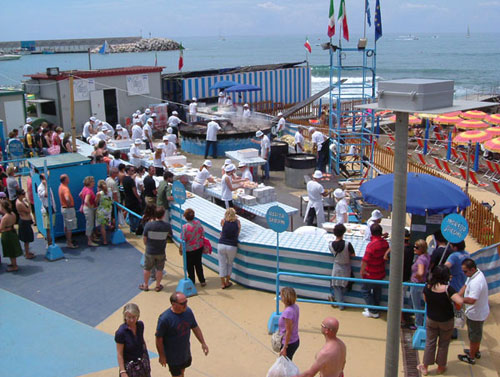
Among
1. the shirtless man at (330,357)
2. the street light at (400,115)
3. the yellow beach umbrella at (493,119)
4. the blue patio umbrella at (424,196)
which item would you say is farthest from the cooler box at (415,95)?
the yellow beach umbrella at (493,119)

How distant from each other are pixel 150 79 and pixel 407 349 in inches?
818

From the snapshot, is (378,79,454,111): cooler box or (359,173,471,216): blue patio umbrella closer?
(378,79,454,111): cooler box

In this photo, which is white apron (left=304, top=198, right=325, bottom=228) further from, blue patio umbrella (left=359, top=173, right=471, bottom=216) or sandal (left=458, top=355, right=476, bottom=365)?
sandal (left=458, top=355, right=476, bottom=365)

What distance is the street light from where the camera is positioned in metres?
3.82

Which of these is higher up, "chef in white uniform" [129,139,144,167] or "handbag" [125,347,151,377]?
"chef in white uniform" [129,139,144,167]

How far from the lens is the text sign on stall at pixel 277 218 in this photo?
7.73m

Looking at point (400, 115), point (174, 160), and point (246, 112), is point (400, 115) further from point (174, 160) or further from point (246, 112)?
point (246, 112)

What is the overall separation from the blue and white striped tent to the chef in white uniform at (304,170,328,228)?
17.4 meters

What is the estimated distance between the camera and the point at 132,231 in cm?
1200

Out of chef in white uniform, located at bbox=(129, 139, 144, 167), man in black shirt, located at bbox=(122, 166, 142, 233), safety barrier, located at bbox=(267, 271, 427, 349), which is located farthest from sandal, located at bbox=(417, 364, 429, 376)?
chef in white uniform, located at bbox=(129, 139, 144, 167)

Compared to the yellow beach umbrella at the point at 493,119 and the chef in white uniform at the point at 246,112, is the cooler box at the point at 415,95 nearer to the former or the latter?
the chef in white uniform at the point at 246,112

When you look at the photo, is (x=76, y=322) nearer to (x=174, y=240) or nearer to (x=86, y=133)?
(x=174, y=240)

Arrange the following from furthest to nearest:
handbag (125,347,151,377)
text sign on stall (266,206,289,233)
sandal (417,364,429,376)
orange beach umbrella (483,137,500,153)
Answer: orange beach umbrella (483,137,500,153) < text sign on stall (266,206,289,233) < sandal (417,364,429,376) < handbag (125,347,151,377)

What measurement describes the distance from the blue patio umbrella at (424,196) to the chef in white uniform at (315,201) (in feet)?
8.43
